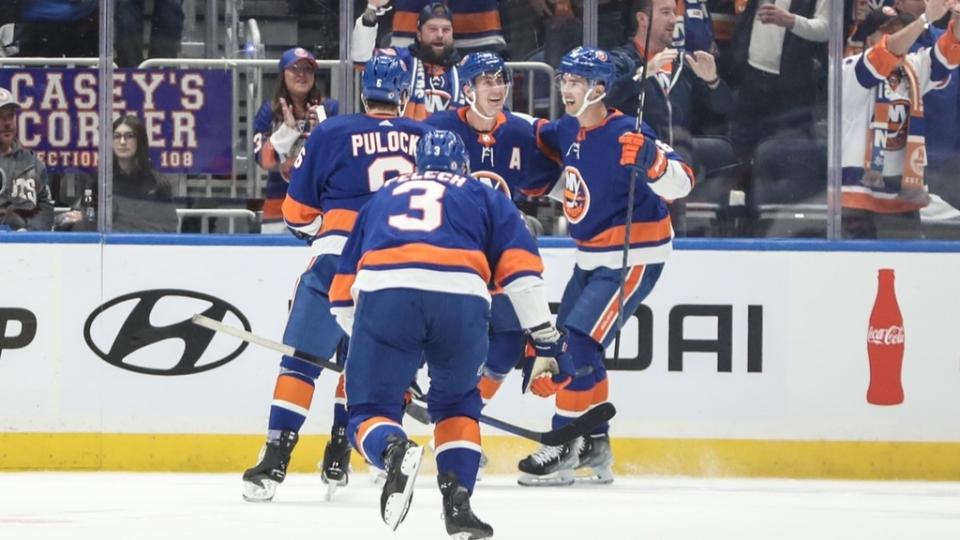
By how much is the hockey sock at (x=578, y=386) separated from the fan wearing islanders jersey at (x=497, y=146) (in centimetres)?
20

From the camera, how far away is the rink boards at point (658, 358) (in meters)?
7.36

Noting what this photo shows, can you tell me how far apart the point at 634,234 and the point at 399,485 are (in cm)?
231

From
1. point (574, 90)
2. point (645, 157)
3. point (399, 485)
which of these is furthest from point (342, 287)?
point (574, 90)

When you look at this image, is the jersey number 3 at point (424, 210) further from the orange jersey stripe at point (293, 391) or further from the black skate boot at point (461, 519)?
the orange jersey stripe at point (293, 391)

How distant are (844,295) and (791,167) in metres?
0.56

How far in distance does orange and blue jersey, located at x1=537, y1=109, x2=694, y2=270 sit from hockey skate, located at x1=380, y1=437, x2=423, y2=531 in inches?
85.7

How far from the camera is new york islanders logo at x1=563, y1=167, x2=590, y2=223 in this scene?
685cm

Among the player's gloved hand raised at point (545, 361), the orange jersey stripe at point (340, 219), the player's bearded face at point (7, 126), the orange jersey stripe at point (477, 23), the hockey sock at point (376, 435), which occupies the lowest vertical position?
the hockey sock at point (376, 435)

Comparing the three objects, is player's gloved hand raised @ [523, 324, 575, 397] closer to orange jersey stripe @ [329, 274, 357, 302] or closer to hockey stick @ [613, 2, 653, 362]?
orange jersey stripe @ [329, 274, 357, 302]

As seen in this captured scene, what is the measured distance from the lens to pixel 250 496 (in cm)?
612

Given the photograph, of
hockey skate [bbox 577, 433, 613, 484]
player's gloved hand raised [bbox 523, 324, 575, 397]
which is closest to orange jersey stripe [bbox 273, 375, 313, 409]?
player's gloved hand raised [bbox 523, 324, 575, 397]

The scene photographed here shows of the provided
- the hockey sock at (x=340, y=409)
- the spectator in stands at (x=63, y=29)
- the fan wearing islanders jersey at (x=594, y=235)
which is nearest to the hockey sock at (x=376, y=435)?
the hockey sock at (x=340, y=409)

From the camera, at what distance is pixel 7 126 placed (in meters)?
7.51

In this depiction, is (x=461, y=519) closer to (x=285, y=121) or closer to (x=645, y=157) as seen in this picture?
(x=645, y=157)
